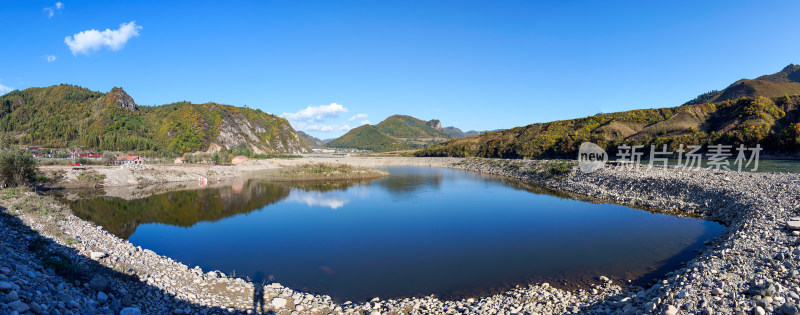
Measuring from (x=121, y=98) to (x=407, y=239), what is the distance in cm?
10890

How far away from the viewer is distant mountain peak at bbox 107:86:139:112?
8856 cm

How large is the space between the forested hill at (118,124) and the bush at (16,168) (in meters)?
45.4

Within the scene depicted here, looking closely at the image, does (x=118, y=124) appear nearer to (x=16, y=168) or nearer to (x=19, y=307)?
(x=16, y=168)

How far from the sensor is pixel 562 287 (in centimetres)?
885

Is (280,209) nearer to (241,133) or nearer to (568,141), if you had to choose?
(568,141)

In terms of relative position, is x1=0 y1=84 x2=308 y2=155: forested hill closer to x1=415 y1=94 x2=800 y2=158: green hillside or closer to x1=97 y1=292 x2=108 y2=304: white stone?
x1=415 y1=94 x2=800 y2=158: green hillside

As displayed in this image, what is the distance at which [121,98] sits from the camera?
9106 cm

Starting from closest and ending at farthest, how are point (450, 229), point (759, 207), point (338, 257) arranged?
point (338, 257) → point (759, 207) → point (450, 229)

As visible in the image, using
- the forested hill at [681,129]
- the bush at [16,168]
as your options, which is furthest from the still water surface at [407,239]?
the forested hill at [681,129]

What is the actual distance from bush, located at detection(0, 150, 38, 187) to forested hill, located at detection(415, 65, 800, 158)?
5473cm

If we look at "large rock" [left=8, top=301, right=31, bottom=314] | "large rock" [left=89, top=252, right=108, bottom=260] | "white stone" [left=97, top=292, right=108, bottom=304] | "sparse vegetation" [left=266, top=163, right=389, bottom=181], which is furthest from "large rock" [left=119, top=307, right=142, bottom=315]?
"sparse vegetation" [left=266, top=163, right=389, bottom=181]

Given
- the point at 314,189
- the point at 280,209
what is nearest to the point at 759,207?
the point at 280,209

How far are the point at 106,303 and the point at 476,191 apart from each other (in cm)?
2580

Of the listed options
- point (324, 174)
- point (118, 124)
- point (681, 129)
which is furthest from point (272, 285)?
point (118, 124)
